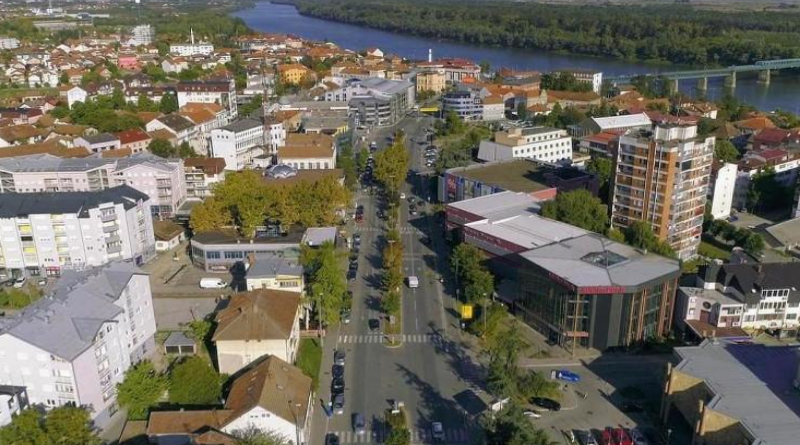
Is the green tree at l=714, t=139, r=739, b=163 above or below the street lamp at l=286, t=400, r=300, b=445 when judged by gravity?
above

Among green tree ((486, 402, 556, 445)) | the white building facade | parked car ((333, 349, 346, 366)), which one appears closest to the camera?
green tree ((486, 402, 556, 445))

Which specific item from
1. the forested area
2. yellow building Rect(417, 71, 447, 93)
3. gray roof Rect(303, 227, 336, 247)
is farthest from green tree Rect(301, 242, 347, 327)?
the forested area

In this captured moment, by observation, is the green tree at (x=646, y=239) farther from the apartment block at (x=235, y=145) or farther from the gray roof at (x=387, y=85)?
the gray roof at (x=387, y=85)

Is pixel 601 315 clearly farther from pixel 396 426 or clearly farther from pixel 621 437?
pixel 396 426

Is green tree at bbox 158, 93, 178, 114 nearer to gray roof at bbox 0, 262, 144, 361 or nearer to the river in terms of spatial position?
gray roof at bbox 0, 262, 144, 361

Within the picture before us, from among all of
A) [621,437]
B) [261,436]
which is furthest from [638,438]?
[261,436]

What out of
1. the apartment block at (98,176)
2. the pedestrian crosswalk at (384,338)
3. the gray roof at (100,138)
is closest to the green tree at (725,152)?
the pedestrian crosswalk at (384,338)
